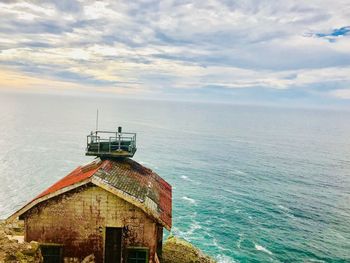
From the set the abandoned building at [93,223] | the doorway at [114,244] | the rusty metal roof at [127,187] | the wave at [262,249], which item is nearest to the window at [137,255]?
the abandoned building at [93,223]

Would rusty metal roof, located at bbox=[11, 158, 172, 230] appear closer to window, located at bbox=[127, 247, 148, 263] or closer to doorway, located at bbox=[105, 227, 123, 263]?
window, located at bbox=[127, 247, 148, 263]

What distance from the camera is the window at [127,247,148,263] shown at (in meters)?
23.1

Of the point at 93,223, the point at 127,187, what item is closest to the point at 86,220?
the point at 93,223

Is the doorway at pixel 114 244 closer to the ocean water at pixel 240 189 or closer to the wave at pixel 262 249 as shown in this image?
the ocean water at pixel 240 189

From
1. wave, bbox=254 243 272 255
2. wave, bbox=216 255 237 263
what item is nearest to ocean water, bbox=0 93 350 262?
wave, bbox=254 243 272 255

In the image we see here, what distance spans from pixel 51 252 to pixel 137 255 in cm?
606

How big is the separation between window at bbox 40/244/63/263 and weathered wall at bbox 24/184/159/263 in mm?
354

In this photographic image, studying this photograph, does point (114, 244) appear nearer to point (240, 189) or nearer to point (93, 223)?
point (93, 223)

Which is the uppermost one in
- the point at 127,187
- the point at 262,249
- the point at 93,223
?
the point at 127,187

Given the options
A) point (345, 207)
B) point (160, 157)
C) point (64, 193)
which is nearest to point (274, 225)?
point (345, 207)

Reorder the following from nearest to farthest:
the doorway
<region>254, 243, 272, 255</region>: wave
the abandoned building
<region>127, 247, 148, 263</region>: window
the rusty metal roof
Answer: the rusty metal roof → the abandoned building → <region>127, 247, 148, 263</region>: window → the doorway → <region>254, 243, 272, 255</region>: wave

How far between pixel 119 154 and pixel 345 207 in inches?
2071

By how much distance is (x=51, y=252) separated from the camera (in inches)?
917

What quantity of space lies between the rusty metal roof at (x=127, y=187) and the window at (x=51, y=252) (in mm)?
2978
